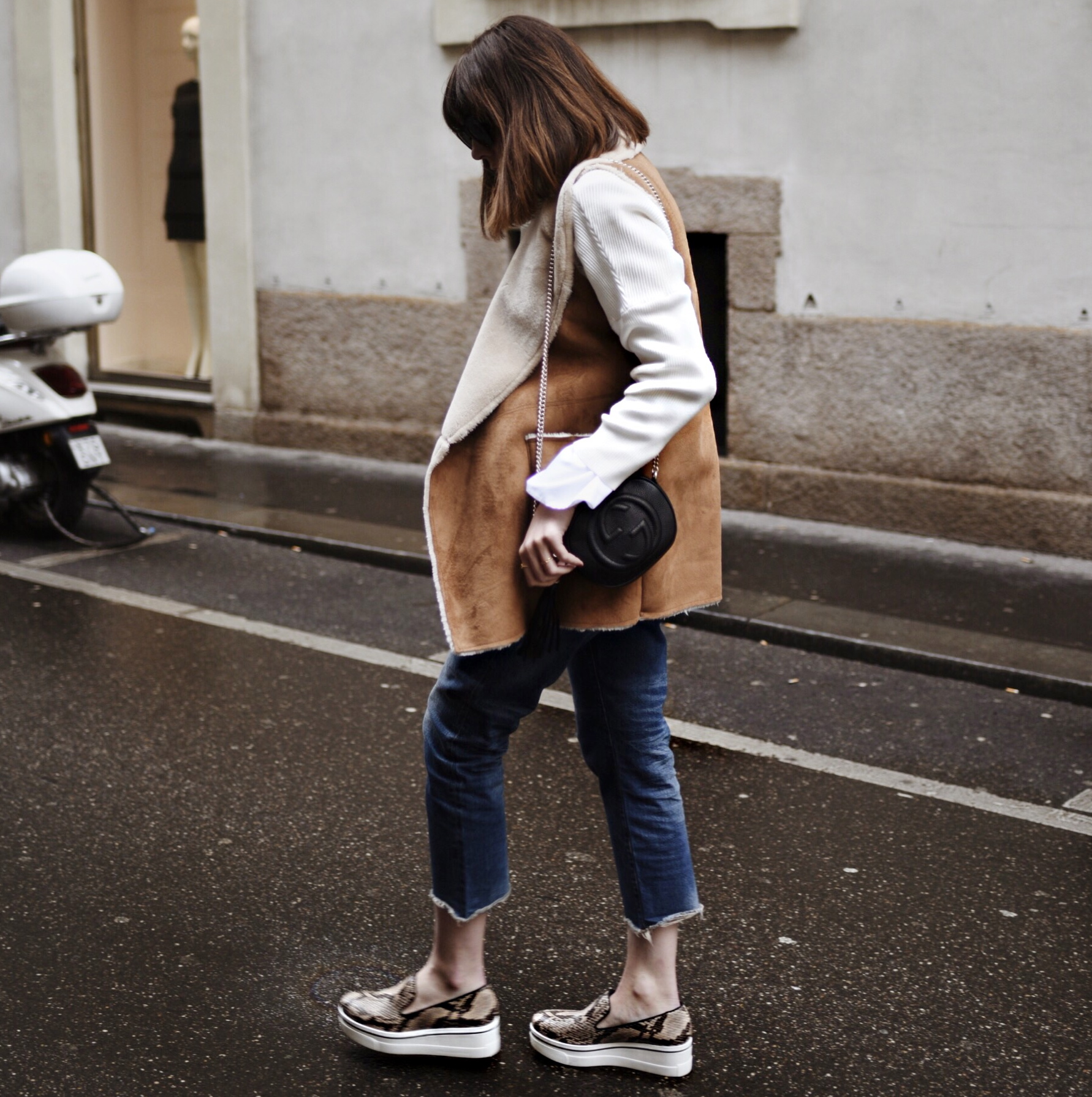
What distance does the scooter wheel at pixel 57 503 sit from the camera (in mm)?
7605

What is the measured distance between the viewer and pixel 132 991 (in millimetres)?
3203

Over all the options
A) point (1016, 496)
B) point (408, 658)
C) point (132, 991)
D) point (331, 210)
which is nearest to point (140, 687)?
point (408, 658)

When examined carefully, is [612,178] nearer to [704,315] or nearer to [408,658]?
[408,658]

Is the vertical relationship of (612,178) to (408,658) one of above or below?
above

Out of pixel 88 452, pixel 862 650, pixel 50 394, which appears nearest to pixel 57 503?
pixel 88 452

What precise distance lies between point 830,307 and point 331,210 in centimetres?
351

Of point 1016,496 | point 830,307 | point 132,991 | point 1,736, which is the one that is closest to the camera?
point 132,991

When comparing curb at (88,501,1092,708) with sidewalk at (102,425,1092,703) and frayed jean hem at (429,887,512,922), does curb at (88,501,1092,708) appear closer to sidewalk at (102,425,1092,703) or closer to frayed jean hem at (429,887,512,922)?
sidewalk at (102,425,1092,703)

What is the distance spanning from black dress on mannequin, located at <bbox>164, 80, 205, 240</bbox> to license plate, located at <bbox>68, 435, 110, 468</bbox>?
4.07m

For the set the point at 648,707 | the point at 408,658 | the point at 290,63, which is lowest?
the point at 408,658

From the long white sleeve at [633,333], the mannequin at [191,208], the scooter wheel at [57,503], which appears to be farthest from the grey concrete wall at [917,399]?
the long white sleeve at [633,333]

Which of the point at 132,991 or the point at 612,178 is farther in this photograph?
the point at 132,991

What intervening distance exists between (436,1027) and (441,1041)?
0.09ft

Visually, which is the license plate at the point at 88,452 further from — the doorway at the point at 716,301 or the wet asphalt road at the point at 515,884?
the doorway at the point at 716,301
